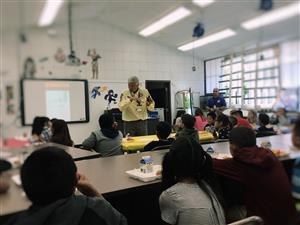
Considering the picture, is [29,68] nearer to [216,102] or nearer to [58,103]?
[58,103]

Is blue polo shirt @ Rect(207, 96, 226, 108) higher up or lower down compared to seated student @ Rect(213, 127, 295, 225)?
higher up

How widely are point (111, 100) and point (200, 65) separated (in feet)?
0.85

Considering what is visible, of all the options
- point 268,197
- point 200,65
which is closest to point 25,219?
point 200,65

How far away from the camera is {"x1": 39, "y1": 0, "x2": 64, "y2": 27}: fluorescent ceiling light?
0.52 m

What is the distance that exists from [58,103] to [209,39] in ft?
1.24

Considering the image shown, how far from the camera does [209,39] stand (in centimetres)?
70

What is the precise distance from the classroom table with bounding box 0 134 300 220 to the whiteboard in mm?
133

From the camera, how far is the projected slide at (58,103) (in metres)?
0.53

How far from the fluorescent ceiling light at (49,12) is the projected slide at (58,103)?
4.8 inches

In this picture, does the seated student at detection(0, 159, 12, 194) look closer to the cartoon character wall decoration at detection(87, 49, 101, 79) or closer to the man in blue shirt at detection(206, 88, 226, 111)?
the cartoon character wall decoration at detection(87, 49, 101, 79)

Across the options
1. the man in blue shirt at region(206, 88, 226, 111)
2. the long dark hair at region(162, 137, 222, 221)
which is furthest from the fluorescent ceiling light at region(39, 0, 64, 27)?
the long dark hair at region(162, 137, 222, 221)

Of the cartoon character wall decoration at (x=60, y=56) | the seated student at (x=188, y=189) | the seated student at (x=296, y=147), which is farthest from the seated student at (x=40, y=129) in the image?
the seated student at (x=188, y=189)

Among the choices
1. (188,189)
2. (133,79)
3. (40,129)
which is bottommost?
(188,189)

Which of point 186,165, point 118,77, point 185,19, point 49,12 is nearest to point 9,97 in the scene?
point 49,12
